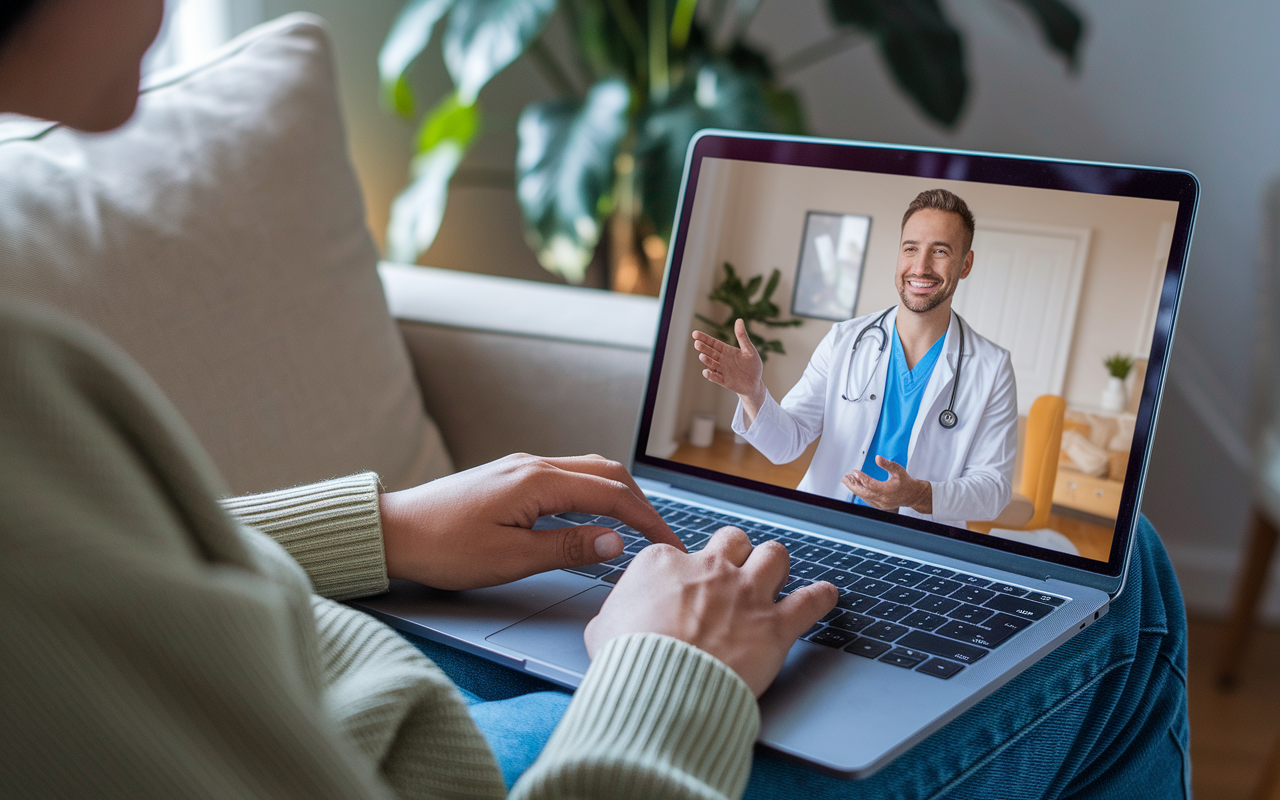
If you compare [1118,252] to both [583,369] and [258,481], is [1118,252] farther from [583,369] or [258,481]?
[258,481]

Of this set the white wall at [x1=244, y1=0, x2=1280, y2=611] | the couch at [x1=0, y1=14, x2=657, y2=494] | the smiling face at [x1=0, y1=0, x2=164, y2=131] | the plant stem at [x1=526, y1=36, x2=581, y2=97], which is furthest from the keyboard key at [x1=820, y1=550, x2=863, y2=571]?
the white wall at [x1=244, y1=0, x2=1280, y2=611]

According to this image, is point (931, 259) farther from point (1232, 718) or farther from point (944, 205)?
point (1232, 718)

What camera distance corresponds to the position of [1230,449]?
187 cm

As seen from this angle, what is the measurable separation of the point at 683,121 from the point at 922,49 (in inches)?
17.8

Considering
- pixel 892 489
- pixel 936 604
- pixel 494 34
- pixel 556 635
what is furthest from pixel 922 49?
pixel 556 635

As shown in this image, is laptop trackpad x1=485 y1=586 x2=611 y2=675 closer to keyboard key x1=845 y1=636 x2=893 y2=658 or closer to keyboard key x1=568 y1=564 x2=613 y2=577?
keyboard key x1=568 y1=564 x2=613 y2=577

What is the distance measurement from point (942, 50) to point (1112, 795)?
1.29 meters

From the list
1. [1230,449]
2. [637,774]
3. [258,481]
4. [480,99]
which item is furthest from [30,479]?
[1230,449]

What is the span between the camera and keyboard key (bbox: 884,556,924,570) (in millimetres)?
647

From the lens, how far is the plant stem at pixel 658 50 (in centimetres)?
163

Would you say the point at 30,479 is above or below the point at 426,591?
above

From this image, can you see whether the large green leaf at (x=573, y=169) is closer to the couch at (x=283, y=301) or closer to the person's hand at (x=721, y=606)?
the couch at (x=283, y=301)

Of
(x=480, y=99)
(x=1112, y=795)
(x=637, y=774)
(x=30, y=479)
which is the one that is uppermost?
(x=480, y=99)

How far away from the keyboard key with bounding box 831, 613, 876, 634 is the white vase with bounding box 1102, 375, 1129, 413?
23 centimetres
